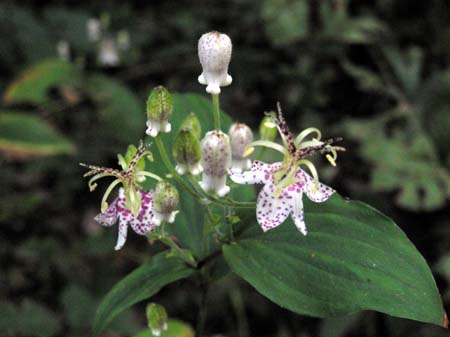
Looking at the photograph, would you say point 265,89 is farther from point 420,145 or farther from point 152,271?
point 152,271

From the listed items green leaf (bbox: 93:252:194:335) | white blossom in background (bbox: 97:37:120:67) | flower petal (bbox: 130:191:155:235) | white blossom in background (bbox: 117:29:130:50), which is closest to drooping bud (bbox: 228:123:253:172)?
flower petal (bbox: 130:191:155:235)

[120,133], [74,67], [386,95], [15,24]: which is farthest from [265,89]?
[15,24]

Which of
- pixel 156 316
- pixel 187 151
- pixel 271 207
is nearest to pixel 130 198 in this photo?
pixel 187 151

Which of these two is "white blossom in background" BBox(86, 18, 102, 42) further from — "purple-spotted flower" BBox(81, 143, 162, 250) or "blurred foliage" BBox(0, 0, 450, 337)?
"purple-spotted flower" BBox(81, 143, 162, 250)

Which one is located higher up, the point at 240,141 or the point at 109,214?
the point at 240,141

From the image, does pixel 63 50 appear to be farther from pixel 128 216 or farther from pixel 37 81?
pixel 128 216

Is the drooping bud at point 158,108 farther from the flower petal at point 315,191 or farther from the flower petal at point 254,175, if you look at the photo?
the flower petal at point 315,191
